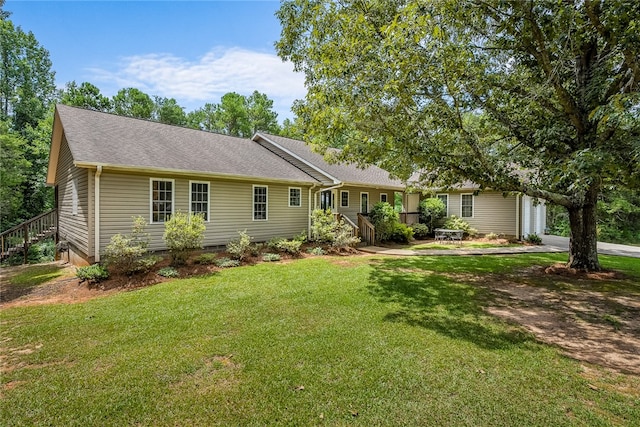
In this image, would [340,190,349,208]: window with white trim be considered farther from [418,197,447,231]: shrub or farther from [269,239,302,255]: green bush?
[269,239,302,255]: green bush

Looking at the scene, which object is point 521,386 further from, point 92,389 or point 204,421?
point 92,389

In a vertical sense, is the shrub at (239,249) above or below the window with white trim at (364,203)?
below

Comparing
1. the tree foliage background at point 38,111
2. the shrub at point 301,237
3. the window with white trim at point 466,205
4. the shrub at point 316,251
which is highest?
the tree foliage background at point 38,111

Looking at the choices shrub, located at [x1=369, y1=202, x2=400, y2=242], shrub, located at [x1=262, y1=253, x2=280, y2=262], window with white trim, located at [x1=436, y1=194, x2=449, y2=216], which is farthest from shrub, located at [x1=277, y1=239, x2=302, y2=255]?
window with white trim, located at [x1=436, y1=194, x2=449, y2=216]

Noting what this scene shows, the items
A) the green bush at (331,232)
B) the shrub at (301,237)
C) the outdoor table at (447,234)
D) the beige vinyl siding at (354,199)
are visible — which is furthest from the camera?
the outdoor table at (447,234)

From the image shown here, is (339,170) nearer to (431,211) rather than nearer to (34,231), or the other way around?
(431,211)

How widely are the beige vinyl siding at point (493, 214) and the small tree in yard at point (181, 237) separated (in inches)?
522

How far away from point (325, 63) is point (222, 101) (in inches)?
1232

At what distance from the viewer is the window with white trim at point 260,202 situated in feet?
39.0

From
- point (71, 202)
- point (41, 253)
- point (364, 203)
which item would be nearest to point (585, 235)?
point (364, 203)

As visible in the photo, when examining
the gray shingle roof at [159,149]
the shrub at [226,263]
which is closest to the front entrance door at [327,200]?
the gray shingle roof at [159,149]

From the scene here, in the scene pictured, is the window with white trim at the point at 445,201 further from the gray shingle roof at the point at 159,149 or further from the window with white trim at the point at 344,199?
the gray shingle roof at the point at 159,149

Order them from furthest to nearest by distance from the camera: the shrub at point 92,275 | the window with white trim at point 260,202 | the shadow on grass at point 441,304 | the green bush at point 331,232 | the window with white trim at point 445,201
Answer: the window with white trim at point 445,201, the green bush at point 331,232, the window with white trim at point 260,202, the shrub at point 92,275, the shadow on grass at point 441,304

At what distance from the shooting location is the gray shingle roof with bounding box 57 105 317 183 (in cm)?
873
